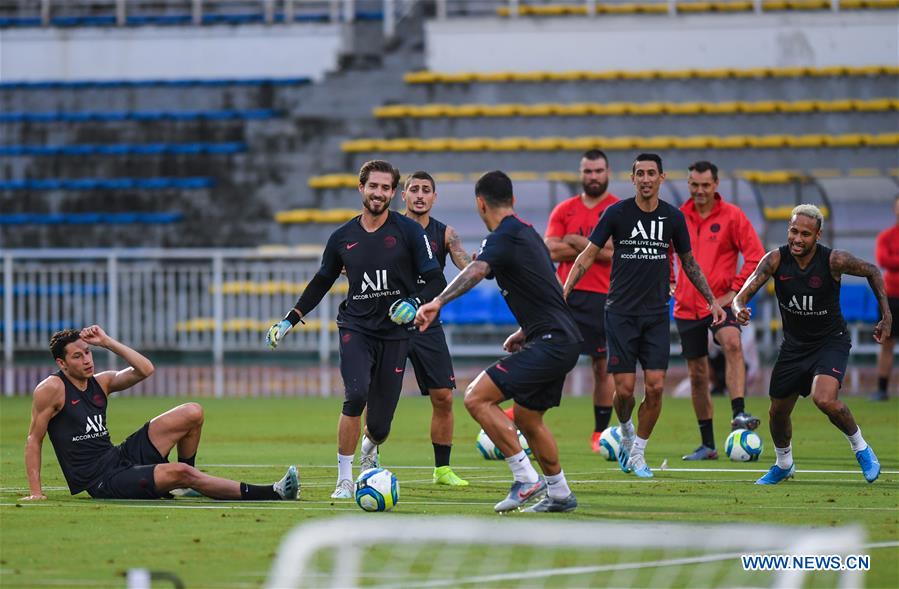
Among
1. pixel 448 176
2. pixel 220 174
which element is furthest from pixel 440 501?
pixel 220 174

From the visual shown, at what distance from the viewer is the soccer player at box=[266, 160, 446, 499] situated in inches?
441

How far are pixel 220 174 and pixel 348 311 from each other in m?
20.5

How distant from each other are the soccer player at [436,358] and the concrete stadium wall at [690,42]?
733 inches

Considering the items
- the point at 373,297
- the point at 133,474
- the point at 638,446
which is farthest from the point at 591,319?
the point at 133,474

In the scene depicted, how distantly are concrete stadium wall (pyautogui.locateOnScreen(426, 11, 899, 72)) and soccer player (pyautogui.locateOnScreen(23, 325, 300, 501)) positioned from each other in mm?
21328

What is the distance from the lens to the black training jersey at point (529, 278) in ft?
33.2

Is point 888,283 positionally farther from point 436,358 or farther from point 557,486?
point 557,486

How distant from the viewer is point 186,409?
11.1 meters

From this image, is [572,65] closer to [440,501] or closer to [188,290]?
[188,290]

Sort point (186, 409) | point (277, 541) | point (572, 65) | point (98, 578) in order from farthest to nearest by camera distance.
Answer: point (572, 65) < point (186, 409) < point (277, 541) < point (98, 578)

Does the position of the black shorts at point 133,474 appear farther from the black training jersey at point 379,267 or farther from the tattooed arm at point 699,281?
the tattooed arm at point 699,281

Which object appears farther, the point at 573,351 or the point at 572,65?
the point at 572,65

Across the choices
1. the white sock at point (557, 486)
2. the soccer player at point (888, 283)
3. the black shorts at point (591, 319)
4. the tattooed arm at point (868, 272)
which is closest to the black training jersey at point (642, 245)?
the tattooed arm at point (868, 272)

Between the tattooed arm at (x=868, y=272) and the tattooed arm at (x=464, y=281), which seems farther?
the tattooed arm at (x=868, y=272)
